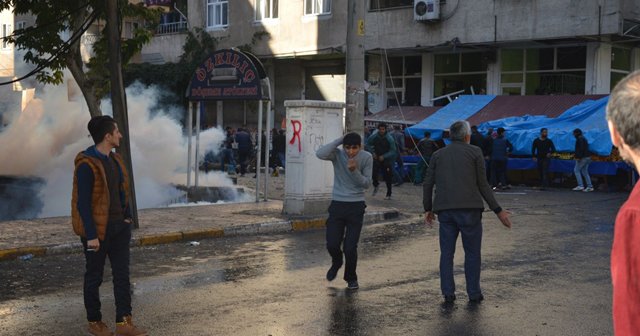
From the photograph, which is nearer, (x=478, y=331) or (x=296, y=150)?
(x=478, y=331)

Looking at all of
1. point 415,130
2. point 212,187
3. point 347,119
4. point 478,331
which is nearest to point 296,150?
point 347,119

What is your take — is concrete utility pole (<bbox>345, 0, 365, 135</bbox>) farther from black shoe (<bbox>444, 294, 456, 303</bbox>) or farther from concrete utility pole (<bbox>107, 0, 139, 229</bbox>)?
black shoe (<bbox>444, 294, 456, 303</bbox>)

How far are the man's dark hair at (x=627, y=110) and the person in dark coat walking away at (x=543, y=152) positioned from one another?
21298mm

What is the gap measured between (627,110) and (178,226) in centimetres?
1148

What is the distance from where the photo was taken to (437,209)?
787 cm

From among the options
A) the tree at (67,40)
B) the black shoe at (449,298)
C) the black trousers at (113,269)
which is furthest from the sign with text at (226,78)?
the black trousers at (113,269)

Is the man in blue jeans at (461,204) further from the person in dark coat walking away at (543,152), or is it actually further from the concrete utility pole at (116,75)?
the person in dark coat walking away at (543,152)

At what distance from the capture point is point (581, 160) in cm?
2245

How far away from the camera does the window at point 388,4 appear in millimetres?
31347

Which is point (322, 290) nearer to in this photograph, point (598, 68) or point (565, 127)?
point (565, 127)

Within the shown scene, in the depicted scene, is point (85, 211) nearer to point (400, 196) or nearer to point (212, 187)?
point (212, 187)

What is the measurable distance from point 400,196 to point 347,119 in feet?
14.4

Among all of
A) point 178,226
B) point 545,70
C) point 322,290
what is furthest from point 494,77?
point 322,290

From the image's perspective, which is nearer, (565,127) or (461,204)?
(461,204)
